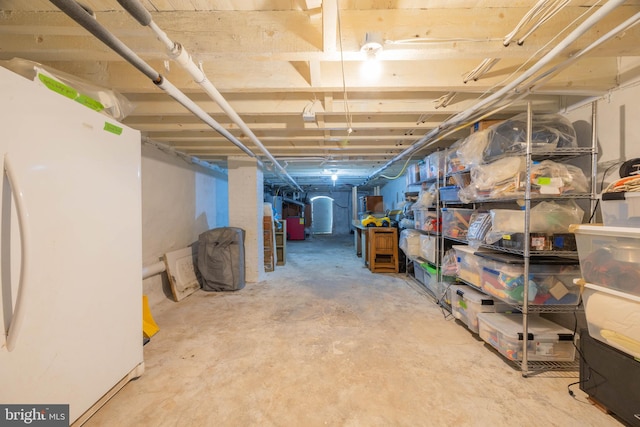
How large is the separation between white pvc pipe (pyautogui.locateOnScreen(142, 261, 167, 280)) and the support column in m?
1.11

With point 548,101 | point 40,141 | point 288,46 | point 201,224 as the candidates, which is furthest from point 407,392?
point 201,224

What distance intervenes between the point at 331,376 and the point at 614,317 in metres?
1.64

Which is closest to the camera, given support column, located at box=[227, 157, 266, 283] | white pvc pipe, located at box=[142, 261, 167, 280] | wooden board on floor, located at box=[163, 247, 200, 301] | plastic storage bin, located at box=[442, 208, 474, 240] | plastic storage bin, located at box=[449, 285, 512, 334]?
plastic storage bin, located at box=[449, 285, 512, 334]

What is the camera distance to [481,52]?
1290 mm

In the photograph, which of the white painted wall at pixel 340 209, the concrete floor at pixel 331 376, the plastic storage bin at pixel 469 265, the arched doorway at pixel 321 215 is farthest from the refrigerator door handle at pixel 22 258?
the arched doorway at pixel 321 215

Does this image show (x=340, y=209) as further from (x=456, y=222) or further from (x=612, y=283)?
(x=612, y=283)

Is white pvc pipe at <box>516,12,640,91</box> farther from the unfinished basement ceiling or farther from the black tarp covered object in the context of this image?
the black tarp covered object

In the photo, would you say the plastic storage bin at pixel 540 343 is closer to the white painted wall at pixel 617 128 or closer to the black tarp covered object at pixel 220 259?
the white painted wall at pixel 617 128

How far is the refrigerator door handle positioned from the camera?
94cm

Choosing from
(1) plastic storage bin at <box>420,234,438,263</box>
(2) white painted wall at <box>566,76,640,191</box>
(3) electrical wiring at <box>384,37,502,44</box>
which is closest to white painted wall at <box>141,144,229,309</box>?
(3) electrical wiring at <box>384,37,502,44</box>

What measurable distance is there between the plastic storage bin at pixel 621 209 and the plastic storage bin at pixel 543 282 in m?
0.52

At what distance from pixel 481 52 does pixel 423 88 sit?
42 centimetres

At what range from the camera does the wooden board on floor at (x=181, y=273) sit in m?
3.12

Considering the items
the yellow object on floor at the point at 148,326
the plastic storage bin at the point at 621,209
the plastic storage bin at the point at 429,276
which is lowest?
the yellow object on floor at the point at 148,326
